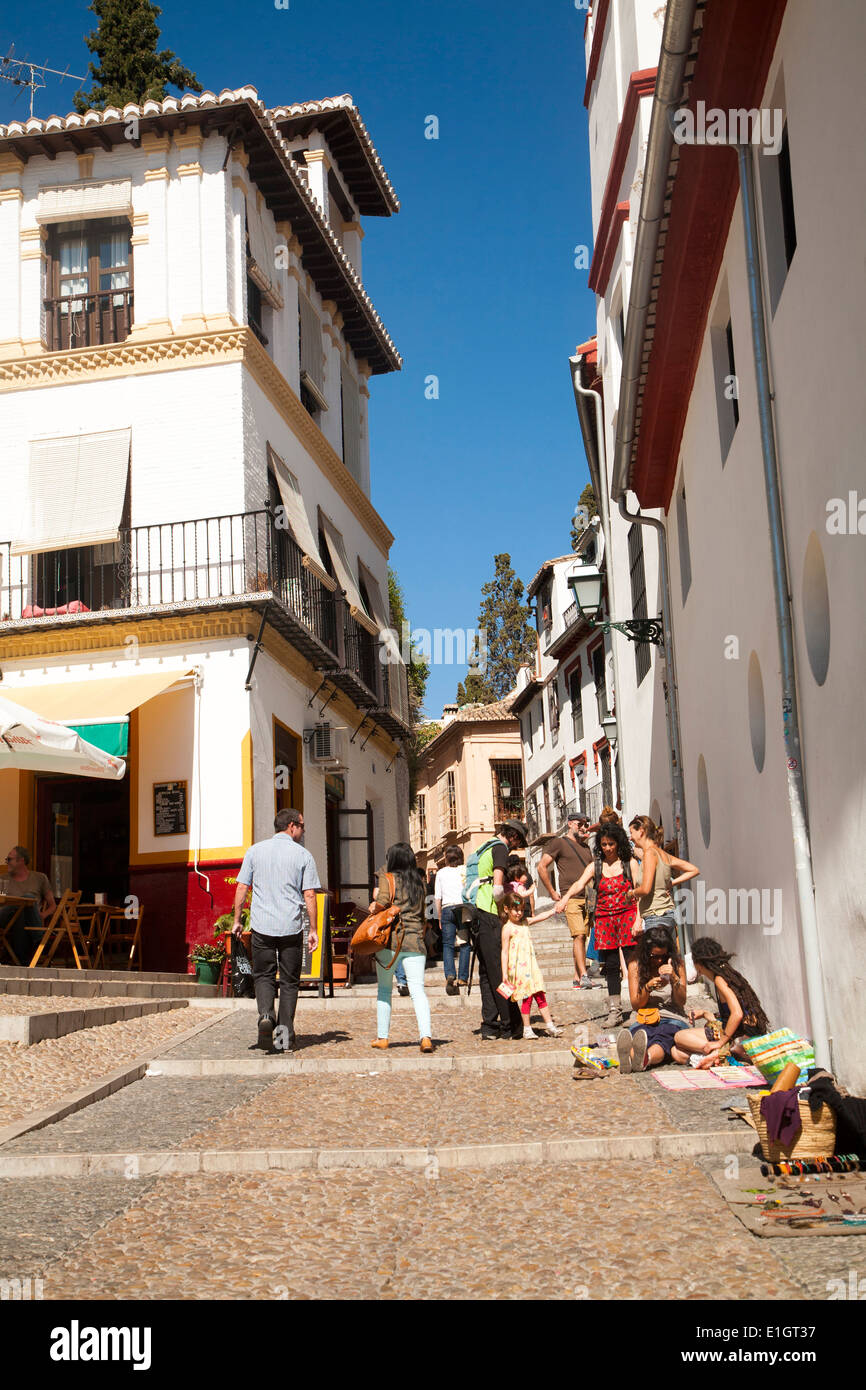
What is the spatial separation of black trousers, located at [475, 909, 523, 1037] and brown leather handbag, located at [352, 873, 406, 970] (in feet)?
2.32

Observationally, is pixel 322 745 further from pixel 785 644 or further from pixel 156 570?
pixel 785 644

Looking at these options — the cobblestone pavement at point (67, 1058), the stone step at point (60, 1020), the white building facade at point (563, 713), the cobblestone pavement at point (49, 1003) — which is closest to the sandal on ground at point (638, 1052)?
the cobblestone pavement at point (67, 1058)

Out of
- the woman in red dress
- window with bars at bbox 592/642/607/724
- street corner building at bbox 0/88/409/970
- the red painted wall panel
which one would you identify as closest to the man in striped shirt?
the woman in red dress

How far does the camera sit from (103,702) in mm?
16297

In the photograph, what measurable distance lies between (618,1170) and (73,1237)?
2314mm

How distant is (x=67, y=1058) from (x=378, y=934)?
2345mm

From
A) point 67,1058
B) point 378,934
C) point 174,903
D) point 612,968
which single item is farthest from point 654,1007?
point 174,903

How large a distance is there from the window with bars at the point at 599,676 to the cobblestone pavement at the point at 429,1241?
2666 cm

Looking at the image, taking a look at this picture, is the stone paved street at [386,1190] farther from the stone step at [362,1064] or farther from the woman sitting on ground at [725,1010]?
the woman sitting on ground at [725,1010]

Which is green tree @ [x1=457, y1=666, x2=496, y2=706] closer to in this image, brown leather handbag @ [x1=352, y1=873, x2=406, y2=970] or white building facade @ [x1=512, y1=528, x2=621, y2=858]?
white building facade @ [x1=512, y1=528, x2=621, y2=858]

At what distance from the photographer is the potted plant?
1519cm

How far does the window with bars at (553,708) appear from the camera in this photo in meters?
38.8

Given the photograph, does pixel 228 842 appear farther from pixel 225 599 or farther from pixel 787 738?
pixel 787 738
